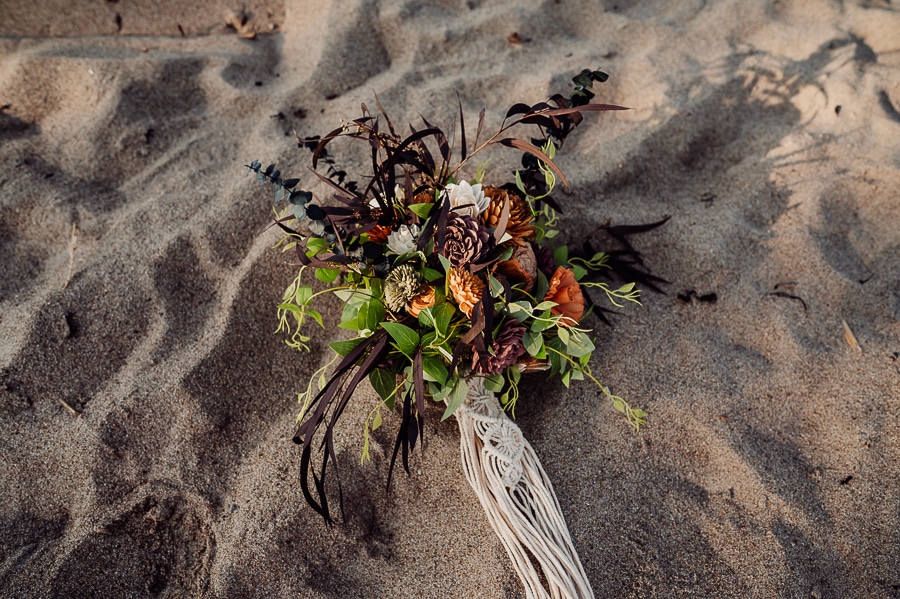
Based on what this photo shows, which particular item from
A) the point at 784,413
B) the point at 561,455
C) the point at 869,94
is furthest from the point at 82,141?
the point at 869,94

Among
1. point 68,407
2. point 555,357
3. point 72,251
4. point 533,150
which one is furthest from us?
point 72,251

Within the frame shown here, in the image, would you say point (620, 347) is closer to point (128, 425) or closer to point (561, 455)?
point (561, 455)

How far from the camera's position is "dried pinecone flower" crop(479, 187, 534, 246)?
1.16 metres

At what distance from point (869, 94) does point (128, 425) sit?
2641mm

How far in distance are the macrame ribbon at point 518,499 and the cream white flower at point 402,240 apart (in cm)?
36

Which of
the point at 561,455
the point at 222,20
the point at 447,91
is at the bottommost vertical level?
the point at 561,455

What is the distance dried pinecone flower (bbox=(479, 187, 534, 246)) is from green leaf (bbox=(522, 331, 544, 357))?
21 centimetres

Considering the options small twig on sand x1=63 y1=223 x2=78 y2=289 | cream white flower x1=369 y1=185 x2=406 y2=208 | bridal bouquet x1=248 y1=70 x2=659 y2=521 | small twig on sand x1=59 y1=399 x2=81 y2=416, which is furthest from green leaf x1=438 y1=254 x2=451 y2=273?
small twig on sand x1=63 y1=223 x2=78 y2=289

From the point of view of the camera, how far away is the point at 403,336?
42.6 inches

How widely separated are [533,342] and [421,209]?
0.38m

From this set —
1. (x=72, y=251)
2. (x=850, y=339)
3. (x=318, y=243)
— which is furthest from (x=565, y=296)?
(x=72, y=251)

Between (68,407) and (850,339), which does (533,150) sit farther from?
(68,407)

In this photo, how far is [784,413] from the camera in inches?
54.7

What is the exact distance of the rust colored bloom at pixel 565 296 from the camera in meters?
1.16
